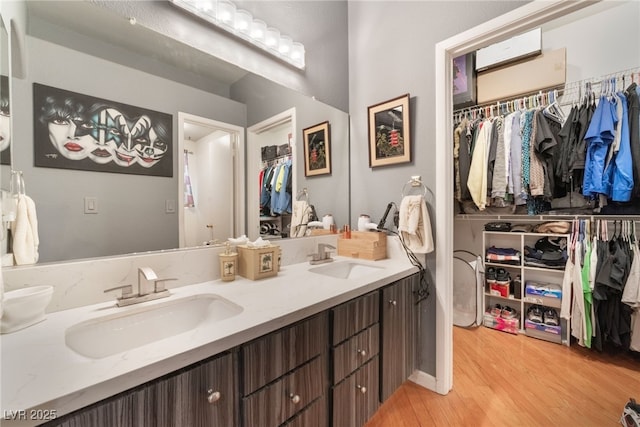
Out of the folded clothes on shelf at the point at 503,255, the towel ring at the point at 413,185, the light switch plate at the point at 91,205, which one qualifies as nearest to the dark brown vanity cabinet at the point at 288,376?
the light switch plate at the point at 91,205

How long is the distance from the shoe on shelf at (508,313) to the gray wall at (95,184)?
9.31 feet

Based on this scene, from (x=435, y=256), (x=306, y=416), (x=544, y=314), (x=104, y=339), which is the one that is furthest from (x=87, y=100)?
(x=544, y=314)

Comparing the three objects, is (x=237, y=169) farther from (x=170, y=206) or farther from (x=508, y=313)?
(x=508, y=313)

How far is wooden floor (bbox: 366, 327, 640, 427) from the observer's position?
1411 mm

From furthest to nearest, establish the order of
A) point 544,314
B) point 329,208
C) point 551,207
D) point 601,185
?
point 544,314 < point 551,207 < point 329,208 < point 601,185

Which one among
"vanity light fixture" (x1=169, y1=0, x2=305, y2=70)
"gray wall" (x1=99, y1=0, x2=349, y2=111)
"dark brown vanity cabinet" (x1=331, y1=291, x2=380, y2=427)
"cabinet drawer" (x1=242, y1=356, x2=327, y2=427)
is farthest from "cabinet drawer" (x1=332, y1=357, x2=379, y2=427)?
"vanity light fixture" (x1=169, y1=0, x2=305, y2=70)

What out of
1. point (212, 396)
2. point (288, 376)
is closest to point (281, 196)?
point (288, 376)

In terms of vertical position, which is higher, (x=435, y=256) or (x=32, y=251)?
(x=32, y=251)

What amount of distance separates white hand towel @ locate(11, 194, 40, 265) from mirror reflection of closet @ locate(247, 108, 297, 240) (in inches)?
31.7

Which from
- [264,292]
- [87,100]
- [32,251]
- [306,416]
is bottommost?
[306,416]

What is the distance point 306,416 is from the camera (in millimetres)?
896

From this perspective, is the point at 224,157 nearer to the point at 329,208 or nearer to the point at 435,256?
the point at 329,208

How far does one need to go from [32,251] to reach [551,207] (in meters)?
3.10

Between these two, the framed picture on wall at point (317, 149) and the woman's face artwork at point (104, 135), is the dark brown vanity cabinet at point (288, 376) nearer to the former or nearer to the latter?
the woman's face artwork at point (104, 135)
